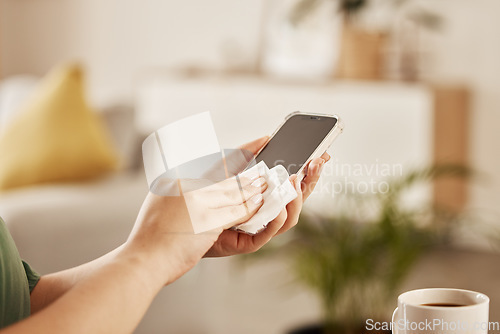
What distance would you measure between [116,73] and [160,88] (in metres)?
0.66

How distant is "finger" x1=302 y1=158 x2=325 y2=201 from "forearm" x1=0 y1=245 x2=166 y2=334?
13 cm

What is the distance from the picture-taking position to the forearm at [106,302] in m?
0.38

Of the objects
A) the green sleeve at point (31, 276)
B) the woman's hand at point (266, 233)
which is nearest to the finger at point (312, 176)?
the woman's hand at point (266, 233)

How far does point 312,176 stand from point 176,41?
3.06 metres

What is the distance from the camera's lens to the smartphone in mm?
493

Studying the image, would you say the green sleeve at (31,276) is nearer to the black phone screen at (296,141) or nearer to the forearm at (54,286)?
the forearm at (54,286)

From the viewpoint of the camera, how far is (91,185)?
161 centimetres

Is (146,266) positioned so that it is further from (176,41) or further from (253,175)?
(176,41)

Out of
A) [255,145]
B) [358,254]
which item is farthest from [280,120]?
[255,145]

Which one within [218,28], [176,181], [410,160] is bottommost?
[410,160]

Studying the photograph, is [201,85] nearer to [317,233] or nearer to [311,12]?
[311,12]

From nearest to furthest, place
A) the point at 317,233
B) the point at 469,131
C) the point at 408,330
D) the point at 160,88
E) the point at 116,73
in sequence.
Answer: the point at 408,330 → the point at 317,233 → the point at 469,131 → the point at 160,88 → the point at 116,73

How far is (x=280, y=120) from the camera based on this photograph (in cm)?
127

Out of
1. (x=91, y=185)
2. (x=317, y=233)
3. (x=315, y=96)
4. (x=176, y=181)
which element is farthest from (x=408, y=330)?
(x=315, y=96)
